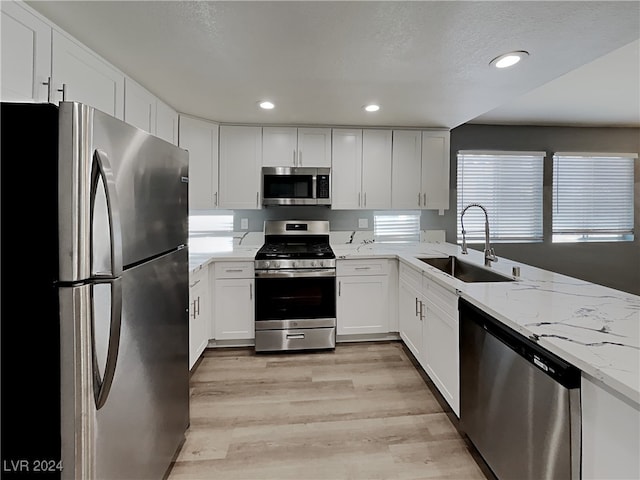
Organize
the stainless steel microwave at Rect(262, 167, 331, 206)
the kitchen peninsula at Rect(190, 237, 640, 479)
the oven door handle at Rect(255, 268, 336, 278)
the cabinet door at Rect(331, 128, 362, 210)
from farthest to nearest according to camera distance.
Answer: the cabinet door at Rect(331, 128, 362, 210), the stainless steel microwave at Rect(262, 167, 331, 206), the oven door handle at Rect(255, 268, 336, 278), the kitchen peninsula at Rect(190, 237, 640, 479)

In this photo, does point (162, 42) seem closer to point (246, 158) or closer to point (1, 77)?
point (1, 77)

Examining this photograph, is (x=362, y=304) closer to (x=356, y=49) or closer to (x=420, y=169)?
(x=420, y=169)

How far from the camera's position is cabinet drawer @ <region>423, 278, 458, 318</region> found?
1980mm

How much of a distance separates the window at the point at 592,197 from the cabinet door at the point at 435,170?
5.26ft

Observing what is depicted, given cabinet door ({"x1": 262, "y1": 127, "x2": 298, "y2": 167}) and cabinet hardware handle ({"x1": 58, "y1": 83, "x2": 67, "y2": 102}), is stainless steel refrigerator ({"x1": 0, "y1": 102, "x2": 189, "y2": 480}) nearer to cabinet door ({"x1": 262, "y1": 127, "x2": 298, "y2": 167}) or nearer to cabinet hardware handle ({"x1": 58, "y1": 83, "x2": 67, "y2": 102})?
cabinet hardware handle ({"x1": 58, "y1": 83, "x2": 67, "y2": 102})

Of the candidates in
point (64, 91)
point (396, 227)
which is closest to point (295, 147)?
point (396, 227)

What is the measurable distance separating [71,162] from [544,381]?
5.69 feet

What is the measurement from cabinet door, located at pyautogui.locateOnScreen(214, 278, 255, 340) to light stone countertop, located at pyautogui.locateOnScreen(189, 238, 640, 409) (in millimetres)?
1686

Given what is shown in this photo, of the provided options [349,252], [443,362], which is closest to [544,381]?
[443,362]

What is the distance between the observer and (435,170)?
3758mm

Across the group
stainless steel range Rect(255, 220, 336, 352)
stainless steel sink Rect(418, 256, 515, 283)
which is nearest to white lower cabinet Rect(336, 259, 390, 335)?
stainless steel range Rect(255, 220, 336, 352)

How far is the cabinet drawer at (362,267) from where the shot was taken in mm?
3271

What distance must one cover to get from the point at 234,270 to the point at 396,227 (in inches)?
79.6

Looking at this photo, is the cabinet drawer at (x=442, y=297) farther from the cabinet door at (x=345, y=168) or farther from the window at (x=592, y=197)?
the window at (x=592, y=197)
